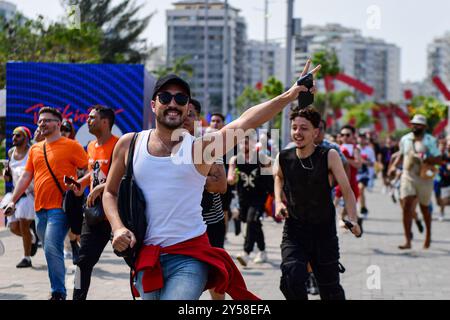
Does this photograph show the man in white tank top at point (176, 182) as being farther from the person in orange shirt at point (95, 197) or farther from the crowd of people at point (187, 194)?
the person in orange shirt at point (95, 197)

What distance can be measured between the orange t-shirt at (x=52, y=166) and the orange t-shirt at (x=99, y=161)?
0.94ft

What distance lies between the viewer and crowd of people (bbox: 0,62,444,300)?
4207 mm

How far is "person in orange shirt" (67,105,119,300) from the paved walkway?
1259 millimetres

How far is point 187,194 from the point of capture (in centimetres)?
424

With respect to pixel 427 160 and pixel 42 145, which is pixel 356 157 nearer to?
pixel 427 160

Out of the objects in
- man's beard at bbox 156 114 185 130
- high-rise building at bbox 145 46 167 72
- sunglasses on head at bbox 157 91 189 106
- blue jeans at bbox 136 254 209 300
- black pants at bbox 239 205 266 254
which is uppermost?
high-rise building at bbox 145 46 167 72

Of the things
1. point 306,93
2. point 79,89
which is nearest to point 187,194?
point 306,93

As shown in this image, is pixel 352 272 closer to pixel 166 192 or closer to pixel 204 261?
pixel 204 261

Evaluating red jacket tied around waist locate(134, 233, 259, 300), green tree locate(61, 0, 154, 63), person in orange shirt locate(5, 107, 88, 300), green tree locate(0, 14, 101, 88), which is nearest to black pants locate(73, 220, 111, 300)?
person in orange shirt locate(5, 107, 88, 300)

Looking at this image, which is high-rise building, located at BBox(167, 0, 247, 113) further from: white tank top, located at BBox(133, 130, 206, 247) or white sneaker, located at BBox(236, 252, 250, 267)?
white tank top, located at BBox(133, 130, 206, 247)

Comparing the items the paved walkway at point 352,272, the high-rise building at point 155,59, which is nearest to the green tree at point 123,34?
the high-rise building at point 155,59

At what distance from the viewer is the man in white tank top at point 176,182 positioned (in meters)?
4.16

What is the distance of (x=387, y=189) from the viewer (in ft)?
93.9

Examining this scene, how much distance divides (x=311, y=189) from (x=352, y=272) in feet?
12.0
